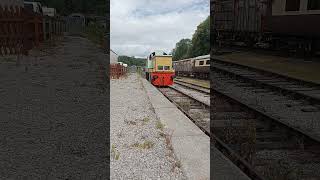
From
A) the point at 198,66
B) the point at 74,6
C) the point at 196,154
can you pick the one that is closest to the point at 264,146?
the point at 196,154

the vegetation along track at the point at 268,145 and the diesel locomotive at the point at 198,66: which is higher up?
the diesel locomotive at the point at 198,66

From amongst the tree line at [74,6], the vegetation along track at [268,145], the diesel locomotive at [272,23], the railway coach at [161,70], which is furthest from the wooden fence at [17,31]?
the tree line at [74,6]

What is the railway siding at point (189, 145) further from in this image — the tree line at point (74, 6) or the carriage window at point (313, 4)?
the tree line at point (74, 6)

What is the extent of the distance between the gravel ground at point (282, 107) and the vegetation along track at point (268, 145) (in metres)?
0.22

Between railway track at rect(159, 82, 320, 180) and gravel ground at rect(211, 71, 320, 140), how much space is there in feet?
0.80

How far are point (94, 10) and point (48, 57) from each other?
31.6m

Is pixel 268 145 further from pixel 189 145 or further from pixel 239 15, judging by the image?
pixel 239 15

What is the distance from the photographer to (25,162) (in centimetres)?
482

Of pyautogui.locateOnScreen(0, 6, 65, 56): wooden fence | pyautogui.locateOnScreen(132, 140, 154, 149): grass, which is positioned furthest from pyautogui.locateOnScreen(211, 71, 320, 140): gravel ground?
pyautogui.locateOnScreen(0, 6, 65, 56): wooden fence

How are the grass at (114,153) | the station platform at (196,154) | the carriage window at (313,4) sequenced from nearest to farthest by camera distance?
the station platform at (196,154)
the grass at (114,153)
the carriage window at (313,4)

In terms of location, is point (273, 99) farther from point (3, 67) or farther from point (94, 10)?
point (94, 10)

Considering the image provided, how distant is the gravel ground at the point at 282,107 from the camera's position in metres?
6.90

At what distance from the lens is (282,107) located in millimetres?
8453

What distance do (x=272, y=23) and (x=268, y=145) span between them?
33.4 ft
